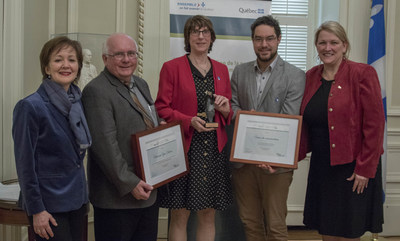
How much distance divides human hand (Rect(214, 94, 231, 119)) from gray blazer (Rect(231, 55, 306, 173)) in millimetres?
142

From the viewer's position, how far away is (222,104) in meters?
2.36

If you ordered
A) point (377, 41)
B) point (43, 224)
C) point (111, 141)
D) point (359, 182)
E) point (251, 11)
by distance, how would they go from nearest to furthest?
point (43, 224) → point (111, 141) → point (359, 182) → point (377, 41) → point (251, 11)

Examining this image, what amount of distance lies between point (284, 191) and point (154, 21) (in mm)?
2011

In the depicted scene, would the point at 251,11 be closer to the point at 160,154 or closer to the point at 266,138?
the point at 266,138

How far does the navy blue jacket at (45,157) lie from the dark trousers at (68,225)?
0.04 meters

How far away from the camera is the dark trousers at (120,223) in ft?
6.41

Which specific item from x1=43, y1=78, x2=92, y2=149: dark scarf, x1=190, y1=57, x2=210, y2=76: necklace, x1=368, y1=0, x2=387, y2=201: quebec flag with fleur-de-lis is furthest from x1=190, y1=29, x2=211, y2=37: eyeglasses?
x1=368, y1=0, x2=387, y2=201: quebec flag with fleur-de-lis

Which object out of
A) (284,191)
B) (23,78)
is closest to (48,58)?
(23,78)

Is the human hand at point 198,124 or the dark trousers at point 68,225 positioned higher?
the human hand at point 198,124

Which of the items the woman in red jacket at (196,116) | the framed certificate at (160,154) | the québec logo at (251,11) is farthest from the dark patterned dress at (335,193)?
the québec logo at (251,11)

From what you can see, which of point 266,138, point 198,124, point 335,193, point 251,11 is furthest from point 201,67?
point 251,11

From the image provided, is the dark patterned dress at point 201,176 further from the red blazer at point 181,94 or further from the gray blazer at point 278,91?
the gray blazer at point 278,91

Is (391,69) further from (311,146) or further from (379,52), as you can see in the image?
(311,146)

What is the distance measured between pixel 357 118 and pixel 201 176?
3.11 feet
